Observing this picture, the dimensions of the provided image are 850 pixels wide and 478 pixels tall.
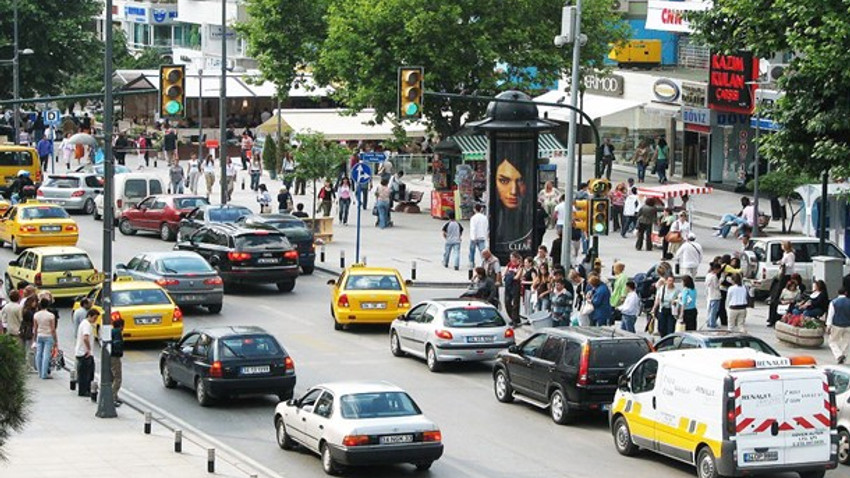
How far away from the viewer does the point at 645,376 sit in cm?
2558

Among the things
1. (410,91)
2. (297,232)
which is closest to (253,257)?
(297,232)

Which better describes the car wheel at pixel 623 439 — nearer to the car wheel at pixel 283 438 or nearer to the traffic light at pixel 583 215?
the car wheel at pixel 283 438

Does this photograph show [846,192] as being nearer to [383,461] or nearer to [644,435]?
[644,435]

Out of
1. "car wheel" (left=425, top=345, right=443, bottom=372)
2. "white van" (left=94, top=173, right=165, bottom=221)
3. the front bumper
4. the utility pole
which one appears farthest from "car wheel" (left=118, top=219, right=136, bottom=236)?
the front bumper

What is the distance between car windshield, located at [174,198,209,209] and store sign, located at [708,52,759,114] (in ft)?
61.1

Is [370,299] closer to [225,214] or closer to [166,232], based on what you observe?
[225,214]

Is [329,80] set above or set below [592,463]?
above

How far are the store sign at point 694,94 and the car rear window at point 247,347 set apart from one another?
119 ft

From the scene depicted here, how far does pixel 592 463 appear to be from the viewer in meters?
25.5

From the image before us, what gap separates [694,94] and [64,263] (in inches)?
1213

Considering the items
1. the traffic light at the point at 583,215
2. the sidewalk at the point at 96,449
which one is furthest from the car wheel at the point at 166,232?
the sidewalk at the point at 96,449

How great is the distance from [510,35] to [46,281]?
2402 centimetres

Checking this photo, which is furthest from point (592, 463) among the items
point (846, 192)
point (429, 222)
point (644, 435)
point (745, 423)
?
point (429, 222)

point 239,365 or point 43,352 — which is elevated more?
point 239,365
